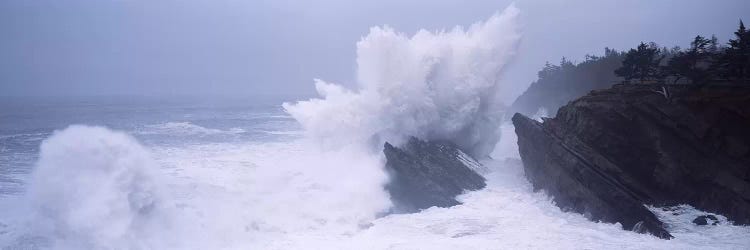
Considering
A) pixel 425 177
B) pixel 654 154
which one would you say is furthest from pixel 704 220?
pixel 425 177

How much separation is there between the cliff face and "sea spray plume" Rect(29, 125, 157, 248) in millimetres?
15958

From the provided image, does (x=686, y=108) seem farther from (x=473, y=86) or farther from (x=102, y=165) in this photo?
(x=102, y=165)

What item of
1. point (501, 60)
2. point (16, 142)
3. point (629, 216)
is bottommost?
point (16, 142)

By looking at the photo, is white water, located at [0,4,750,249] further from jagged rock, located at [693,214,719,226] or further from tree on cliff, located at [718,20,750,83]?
tree on cliff, located at [718,20,750,83]

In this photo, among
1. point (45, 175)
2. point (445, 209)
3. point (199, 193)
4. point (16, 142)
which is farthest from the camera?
point (16, 142)

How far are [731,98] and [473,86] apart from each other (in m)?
13.0

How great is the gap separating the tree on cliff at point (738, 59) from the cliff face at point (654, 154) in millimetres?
2363

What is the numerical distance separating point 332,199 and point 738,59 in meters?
18.0

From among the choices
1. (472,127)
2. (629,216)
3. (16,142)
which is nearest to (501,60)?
(472,127)

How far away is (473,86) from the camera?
27500mm

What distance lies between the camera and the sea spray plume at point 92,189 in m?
14.9

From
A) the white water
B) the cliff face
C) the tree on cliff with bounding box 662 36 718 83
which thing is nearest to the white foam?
the white water

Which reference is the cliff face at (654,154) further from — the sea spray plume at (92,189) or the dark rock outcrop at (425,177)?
the sea spray plume at (92,189)

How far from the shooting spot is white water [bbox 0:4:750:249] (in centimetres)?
1487
